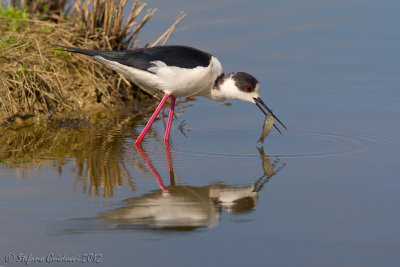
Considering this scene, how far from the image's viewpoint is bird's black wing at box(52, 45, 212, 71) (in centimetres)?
655

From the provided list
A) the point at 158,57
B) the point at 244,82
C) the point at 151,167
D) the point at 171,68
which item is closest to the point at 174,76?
the point at 171,68

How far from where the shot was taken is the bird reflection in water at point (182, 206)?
4.47m

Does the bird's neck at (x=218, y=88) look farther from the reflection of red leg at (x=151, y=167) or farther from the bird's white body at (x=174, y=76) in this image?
the reflection of red leg at (x=151, y=167)

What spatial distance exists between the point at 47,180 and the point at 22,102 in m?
2.04

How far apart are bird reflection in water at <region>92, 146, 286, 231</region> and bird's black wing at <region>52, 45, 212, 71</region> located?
4.40 ft

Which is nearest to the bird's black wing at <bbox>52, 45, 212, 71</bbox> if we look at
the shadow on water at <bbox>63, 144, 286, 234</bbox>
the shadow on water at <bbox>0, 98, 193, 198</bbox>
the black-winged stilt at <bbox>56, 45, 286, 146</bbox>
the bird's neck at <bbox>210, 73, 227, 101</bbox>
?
the black-winged stilt at <bbox>56, 45, 286, 146</bbox>

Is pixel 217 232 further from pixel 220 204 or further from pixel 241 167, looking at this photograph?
pixel 241 167

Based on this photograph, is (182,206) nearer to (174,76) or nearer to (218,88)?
(174,76)

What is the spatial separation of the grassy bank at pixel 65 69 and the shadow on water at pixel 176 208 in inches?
84.3

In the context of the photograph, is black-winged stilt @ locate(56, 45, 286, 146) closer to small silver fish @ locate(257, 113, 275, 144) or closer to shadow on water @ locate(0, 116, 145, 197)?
small silver fish @ locate(257, 113, 275, 144)

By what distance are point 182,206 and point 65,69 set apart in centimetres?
345

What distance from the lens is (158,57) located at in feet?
21.7

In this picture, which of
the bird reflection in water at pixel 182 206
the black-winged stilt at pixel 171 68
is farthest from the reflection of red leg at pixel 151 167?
the black-winged stilt at pixel 171 68

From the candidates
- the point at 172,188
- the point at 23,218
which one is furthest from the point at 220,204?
the point at 23,218
